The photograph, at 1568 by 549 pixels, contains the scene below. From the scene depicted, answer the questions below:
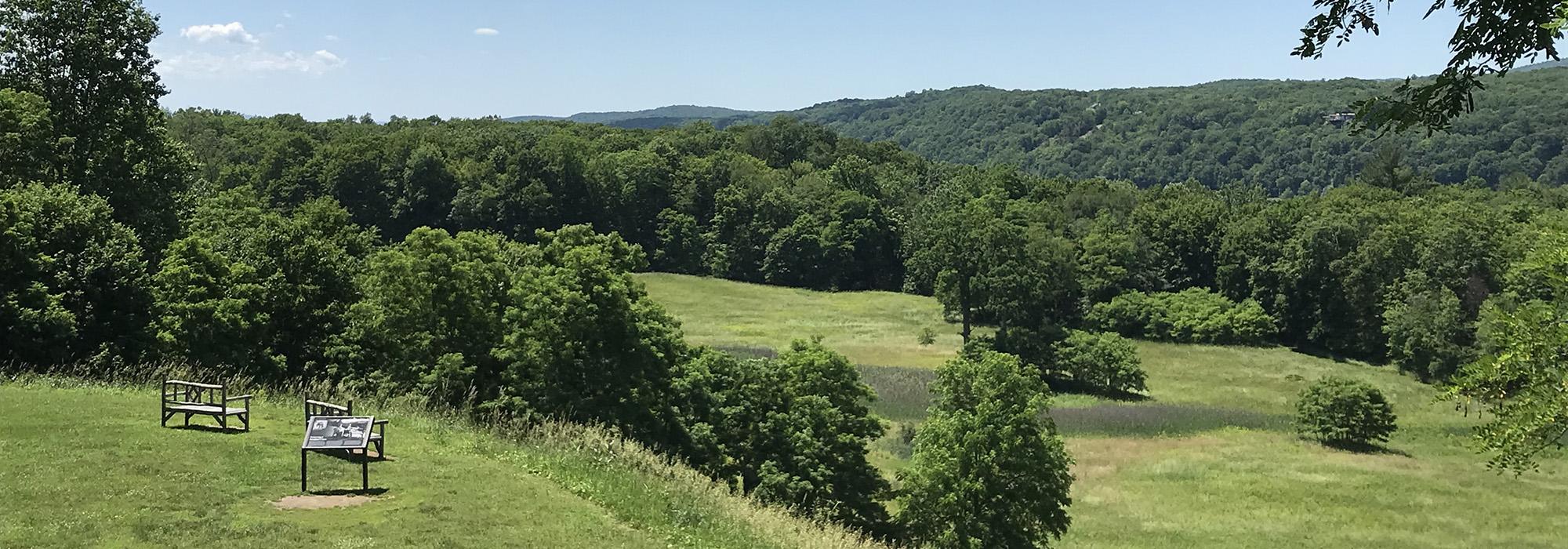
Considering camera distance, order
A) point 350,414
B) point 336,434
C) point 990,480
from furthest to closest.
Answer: point 990,480, point 350,414, point 336,434

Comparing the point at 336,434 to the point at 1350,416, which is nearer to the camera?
the point at 336,434

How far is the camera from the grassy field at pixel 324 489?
9.80m

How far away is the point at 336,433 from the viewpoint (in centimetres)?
1073

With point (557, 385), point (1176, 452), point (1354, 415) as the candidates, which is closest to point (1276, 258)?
point (1354, 415)

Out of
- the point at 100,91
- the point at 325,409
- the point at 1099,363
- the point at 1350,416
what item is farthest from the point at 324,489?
the point at 1099,363

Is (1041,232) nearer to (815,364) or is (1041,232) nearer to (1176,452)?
(1176,452)

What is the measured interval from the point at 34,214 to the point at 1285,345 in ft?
243

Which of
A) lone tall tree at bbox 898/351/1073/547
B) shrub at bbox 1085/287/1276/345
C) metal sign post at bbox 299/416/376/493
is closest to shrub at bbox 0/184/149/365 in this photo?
metal sign post at bbox 299/416/376/493

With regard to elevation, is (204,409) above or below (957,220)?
below

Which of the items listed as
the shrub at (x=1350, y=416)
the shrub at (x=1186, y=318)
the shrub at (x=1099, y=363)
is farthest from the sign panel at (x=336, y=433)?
the shrub at (x=1186, y=318)

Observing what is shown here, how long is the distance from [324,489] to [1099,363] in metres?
51.1

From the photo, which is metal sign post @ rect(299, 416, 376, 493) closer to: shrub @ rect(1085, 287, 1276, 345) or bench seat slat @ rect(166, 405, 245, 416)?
bench seat slat @ rect(166, 405, 245, 416)

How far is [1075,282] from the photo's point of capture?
77188 mm

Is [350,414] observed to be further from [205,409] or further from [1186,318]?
[1186,318]
